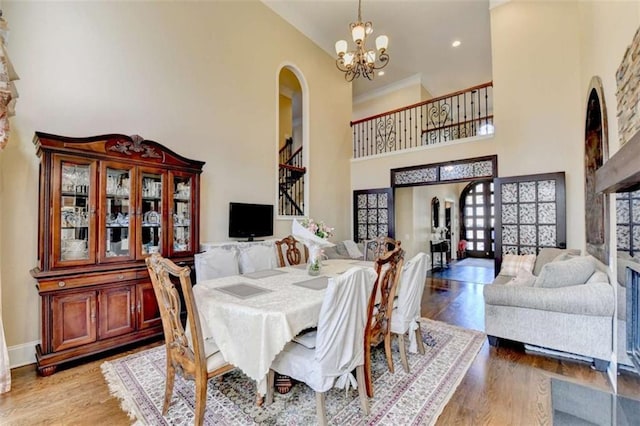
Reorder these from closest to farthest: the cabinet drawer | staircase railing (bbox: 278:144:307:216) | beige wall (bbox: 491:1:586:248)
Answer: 1. the cabinet drawer
2. beige wall (bbox: 491:1:586:248)
3. staircase railing (bbox: 278:144:307:216)

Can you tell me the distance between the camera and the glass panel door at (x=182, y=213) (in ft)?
11.6

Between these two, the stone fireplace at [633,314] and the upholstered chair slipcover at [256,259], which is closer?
the stone fireplace at [633,314]

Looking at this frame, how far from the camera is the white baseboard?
2658mm

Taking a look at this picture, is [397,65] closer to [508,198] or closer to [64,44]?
[508,198]

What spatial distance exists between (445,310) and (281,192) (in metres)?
3.60

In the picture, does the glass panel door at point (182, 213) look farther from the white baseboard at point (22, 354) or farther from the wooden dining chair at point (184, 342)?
the wooden dining chair at point (184, 342)

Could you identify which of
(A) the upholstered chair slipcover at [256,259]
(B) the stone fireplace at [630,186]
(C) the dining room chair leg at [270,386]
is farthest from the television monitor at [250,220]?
(B) the stone fireplace at [630,186]

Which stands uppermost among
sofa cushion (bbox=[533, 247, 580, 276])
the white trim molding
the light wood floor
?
the white trim molding

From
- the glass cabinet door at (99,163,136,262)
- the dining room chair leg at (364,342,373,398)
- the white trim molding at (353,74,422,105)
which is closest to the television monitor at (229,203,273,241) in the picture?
the glass cabinet door at (99,163,136,262)

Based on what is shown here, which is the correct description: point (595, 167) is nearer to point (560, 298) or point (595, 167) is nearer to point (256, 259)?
point (560, 298)

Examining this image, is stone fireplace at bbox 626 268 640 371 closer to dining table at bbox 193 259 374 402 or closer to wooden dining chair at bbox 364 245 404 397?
wooden dining chair at bbox 364 245 404 397

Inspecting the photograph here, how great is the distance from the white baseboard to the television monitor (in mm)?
2343

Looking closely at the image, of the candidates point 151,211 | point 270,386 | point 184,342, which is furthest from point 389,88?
point 184,342

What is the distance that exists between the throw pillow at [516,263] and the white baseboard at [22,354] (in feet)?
19.5
